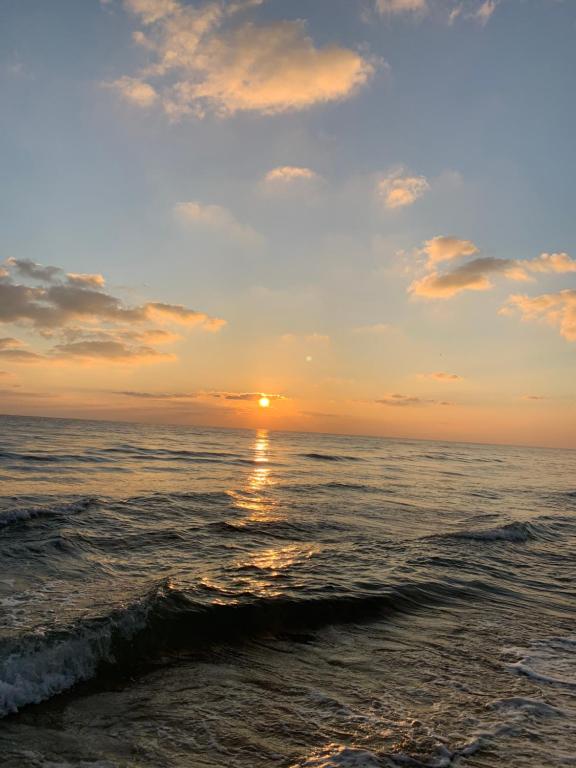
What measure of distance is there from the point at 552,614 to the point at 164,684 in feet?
27.1

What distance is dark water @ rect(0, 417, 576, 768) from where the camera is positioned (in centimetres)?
551

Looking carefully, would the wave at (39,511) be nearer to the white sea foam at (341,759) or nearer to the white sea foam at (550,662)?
the white sea foam at (341,759)

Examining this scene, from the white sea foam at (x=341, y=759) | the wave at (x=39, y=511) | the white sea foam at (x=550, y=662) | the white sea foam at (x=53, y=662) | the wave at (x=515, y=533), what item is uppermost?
the white sea foam at (x=341, y=759)

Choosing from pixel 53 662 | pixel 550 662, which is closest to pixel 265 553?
pixel 53 662

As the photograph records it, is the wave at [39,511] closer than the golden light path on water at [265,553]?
No

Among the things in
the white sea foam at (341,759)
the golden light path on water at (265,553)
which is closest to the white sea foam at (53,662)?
the golden light path on water at (265,553)

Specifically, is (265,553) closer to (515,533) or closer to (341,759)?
(341,759)

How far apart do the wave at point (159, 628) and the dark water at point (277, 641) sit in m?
0.03

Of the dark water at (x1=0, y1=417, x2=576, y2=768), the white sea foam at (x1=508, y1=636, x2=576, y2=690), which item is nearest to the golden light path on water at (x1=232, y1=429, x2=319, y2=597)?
the dark water at (x1=0, y1=417, x2=576, y2=768)

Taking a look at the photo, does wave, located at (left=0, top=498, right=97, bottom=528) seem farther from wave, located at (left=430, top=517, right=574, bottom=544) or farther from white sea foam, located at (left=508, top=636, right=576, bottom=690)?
white sea foam, located at (left=508, top=636, right=576, bottom=690)

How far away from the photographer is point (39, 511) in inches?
676

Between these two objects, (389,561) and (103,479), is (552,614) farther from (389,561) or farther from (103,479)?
(103,479)

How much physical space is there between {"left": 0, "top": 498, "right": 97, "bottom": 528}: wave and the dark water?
0.09m

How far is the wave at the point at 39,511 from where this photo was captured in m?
15.9
